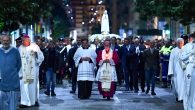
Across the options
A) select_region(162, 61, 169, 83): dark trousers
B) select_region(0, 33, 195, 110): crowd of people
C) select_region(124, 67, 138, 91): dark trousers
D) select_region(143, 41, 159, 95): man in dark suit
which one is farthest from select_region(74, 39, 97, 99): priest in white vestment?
select_region(162, 61, 169, 83): dark trousers

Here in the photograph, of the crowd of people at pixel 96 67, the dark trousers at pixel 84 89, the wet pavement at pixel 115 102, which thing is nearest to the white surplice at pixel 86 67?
the crowd of people at pixel 96 67

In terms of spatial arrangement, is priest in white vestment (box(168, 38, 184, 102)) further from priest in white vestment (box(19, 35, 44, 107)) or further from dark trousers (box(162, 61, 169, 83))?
dark trousers (box(162, 61, 169, 83))

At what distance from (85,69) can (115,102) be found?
1918 mm

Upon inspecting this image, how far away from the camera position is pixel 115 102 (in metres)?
19.5

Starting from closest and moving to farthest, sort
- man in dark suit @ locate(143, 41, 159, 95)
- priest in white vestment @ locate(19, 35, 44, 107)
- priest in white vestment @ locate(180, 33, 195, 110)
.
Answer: priest in white vestment @ locate(180, 33, 195, 110) → priest in white vestment @ locate(19, 35, 44, 107) → man in dark suit @ locate(143, 41, 159, 95)

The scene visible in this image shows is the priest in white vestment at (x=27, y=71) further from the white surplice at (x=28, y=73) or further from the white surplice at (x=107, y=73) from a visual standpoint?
the white surplice at (x=107, y=73)

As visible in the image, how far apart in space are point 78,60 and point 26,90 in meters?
3.48

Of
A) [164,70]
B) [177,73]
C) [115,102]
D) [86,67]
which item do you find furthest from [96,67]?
[164,70]

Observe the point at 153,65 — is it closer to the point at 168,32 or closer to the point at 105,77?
the point at 105,77

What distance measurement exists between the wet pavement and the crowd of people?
39cm

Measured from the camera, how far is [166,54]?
26.3 meters

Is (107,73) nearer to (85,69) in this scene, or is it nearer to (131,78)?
A: (85,69)

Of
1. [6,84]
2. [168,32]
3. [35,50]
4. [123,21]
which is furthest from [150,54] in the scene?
[123,21]

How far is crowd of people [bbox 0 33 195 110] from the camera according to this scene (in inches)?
510
